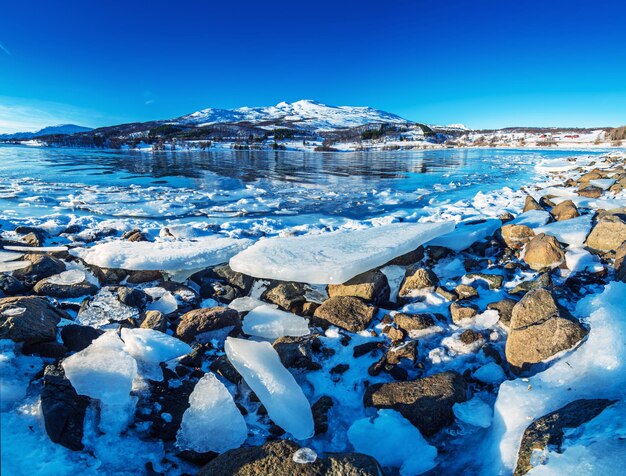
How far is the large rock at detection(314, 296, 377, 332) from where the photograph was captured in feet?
8.67

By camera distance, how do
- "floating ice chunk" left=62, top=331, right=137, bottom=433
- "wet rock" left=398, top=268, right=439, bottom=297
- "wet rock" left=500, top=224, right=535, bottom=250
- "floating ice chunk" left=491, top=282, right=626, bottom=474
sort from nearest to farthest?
"floating ice chunk" left=491, top=282, right=626, bottom=474
"floating ice chunk" left=62, top=331, right=137, bottom=433
"wet rock" left=398, top=268, right=439, bottom=297
"wet rock" left=500, top=224, right=535, bottom=250

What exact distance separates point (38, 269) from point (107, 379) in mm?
2252

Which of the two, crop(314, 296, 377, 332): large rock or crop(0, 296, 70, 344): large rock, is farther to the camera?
crop(314, 296, 377, 332): large rock

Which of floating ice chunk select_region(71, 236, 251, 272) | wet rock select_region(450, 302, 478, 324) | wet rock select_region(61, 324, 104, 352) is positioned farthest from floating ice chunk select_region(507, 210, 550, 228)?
wet rock select_region(61, 324, 104, 352)

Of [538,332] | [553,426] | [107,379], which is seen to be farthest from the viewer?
[538,332]

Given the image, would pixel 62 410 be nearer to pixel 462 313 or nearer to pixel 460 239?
pixel 462 313

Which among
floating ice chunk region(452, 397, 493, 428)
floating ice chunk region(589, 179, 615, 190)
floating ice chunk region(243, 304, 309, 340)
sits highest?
floating ice chunk region(589, 179, 615, 190)

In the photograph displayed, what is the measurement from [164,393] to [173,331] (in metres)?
0.73

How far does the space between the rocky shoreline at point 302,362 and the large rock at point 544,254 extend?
0.01 meters

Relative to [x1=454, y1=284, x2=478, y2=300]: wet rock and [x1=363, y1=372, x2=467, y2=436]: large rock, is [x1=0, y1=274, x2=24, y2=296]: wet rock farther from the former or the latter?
[x1=454, y1=284, x2=478, y2=300]: wet rock

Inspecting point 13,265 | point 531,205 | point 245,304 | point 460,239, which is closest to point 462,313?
point 460,239

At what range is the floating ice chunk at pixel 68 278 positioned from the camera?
308 centimetres

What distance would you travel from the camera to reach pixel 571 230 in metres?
3.97

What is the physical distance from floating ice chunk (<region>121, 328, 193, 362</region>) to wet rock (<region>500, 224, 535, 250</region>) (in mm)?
3838
